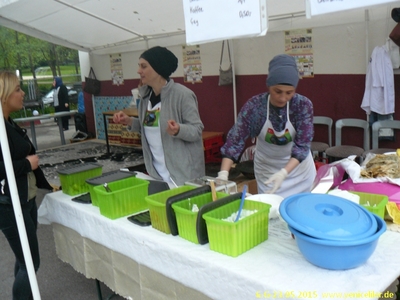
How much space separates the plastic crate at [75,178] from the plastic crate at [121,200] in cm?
41

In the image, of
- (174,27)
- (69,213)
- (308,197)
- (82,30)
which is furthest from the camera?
(82,30)

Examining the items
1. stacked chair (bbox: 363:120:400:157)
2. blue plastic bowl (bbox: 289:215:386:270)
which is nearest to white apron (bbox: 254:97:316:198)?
blue plastic bowl (bbox: 289:215:386:270)

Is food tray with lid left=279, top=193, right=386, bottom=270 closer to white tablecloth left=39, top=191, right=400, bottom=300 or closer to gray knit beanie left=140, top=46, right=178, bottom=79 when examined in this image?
white tablecloth left=39, top=191, right=400, bottom=300

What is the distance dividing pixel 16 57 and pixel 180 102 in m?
17.4

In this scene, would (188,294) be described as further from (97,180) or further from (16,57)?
(16,57)

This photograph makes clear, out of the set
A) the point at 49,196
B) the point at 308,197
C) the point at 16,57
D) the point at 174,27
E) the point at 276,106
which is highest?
the point at 16,57

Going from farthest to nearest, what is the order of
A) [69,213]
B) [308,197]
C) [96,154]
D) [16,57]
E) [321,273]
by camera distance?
[16,57] < [96,154] < [69,213] < [308,197] < [321,273]

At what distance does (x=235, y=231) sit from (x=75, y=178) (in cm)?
136

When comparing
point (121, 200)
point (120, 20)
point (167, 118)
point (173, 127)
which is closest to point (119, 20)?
point (120, 20)

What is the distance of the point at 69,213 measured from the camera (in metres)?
2.27

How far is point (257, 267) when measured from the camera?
1.40 meters

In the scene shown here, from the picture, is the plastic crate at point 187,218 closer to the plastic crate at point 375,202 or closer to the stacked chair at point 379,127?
the plastic crate at point 375,202

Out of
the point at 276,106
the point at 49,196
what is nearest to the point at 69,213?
the point at 49,196

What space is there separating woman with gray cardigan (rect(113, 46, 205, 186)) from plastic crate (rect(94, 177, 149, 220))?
0.51 metres
